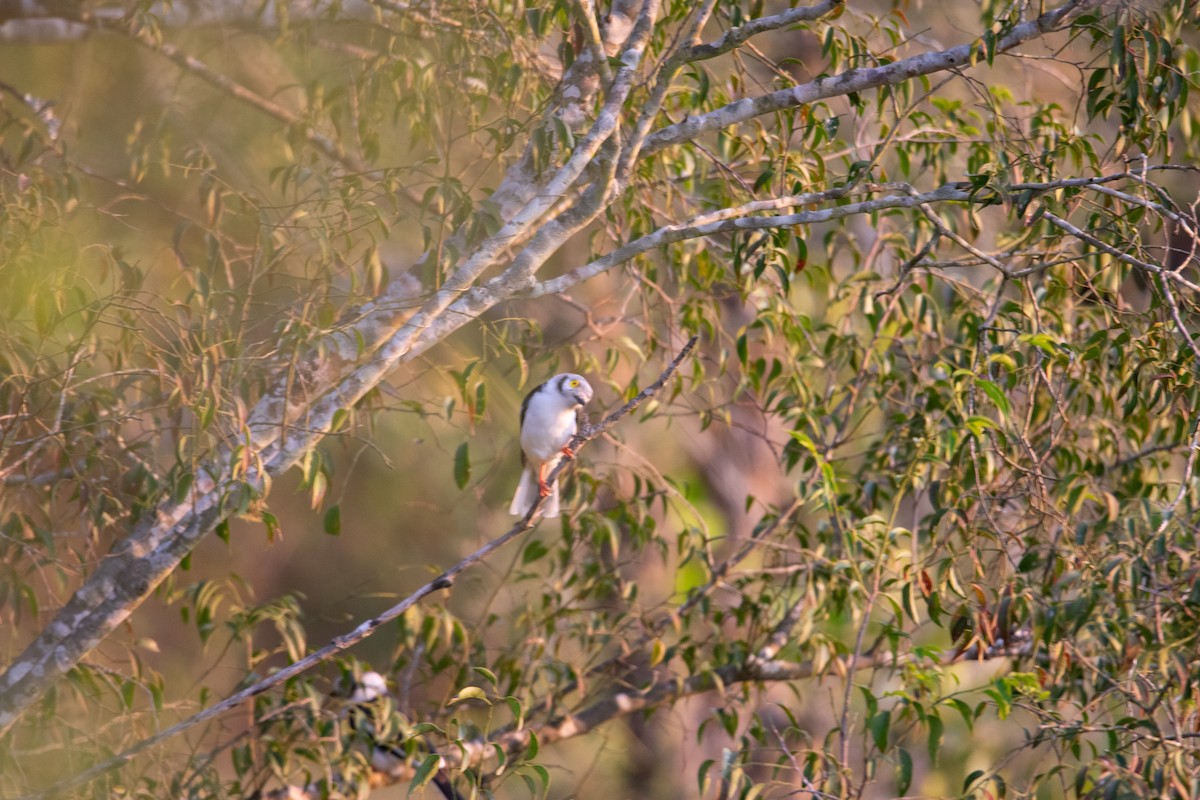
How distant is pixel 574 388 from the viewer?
14.3 feet

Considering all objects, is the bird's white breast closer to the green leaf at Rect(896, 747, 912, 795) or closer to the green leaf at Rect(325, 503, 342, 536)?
the green leaf at Rect(325, 503, 342, 536)

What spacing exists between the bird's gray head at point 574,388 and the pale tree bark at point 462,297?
2.91 feet

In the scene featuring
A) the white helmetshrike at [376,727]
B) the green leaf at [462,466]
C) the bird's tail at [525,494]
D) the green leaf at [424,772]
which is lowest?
the white helmetshrike at [376,727]

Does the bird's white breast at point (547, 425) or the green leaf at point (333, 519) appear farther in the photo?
the bird's white breast at point (547, 425)

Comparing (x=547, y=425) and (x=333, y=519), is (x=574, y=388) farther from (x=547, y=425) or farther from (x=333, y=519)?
(x=333, y=519)

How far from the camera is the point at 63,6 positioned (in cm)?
433

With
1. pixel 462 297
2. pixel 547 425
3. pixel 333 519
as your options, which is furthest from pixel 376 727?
pixel 462 297

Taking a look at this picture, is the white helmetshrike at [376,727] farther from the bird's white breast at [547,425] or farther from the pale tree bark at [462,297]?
the bird's white breast at [547,425]

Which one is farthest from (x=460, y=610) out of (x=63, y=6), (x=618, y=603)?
(x=63, y=6)

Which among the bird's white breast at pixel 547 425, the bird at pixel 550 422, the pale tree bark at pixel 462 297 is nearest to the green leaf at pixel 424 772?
the pale tree bark at pixel 462 297

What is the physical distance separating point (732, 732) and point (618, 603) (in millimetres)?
865

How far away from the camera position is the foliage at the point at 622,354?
3.20m

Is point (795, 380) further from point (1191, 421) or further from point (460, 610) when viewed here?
point (460, 610)

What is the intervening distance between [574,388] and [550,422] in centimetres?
16
